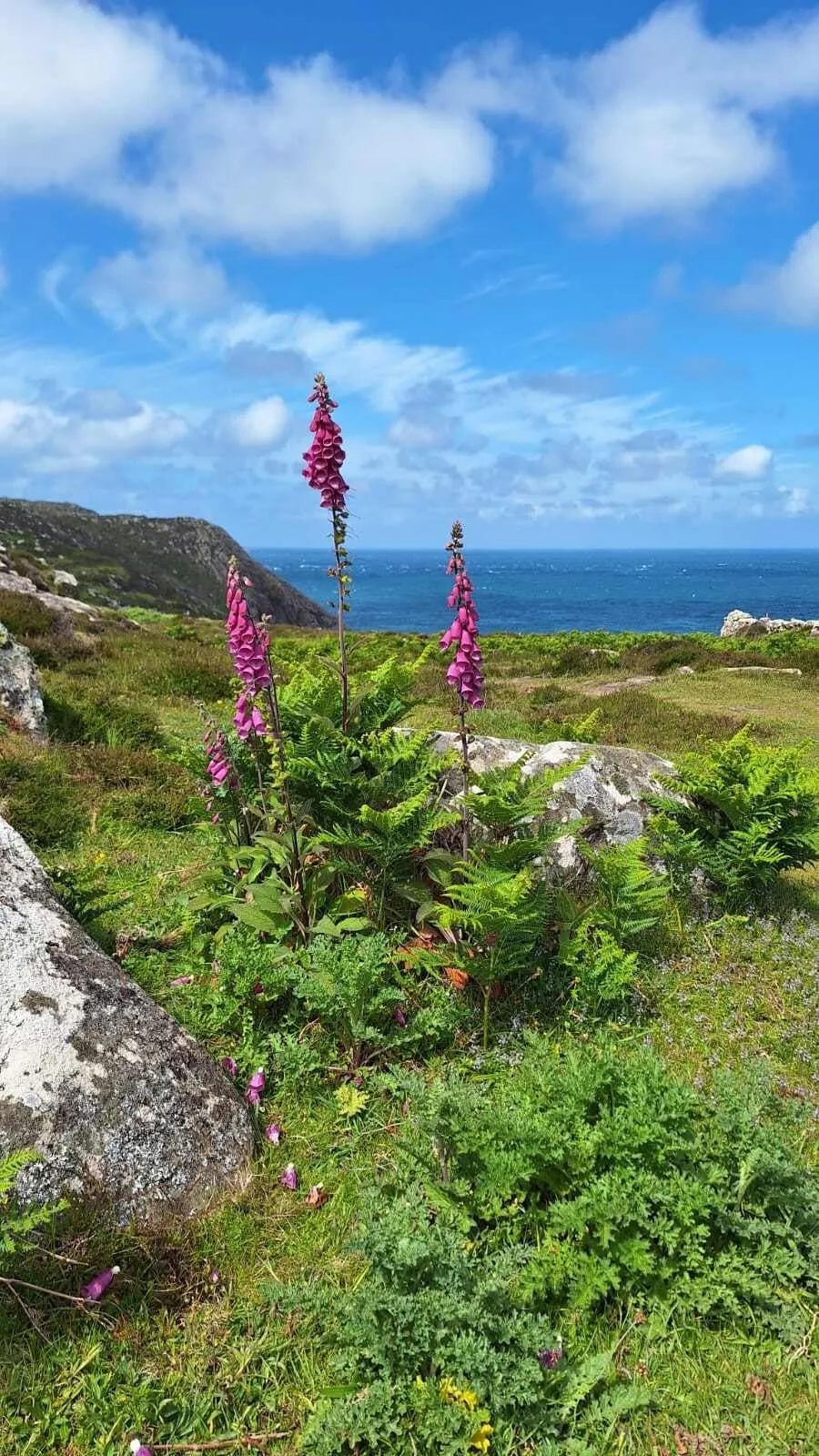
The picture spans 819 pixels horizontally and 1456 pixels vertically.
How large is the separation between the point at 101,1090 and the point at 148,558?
303ft

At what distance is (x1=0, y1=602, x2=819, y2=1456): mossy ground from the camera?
269cm

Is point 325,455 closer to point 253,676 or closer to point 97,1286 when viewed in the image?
point 253,676

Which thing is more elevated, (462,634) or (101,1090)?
(462,634)

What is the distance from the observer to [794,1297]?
3.03m

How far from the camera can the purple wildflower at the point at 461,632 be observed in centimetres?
450

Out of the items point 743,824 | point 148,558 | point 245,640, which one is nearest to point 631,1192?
point 245,640

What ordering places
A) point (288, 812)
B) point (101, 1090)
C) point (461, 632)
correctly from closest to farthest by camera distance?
point (101, 1090)
point (461, 632)
point (288, 812)

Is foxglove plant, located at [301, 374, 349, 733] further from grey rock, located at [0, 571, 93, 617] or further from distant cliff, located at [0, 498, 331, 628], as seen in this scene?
distant cliff, located at [0, 498, 331, 628]

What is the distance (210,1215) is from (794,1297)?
→ 2337mm

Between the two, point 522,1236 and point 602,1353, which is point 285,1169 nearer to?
point 522,1236

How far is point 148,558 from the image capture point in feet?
293

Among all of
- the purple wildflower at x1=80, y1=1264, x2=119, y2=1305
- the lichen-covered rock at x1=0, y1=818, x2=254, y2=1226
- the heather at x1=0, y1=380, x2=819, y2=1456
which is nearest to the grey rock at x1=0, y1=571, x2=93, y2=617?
the heather at x1=0, y1=380, x2=819, y2=1456

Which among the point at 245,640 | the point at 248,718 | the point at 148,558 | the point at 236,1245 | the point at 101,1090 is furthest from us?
the point at 148,558

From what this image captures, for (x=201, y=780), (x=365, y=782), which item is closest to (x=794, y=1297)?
(x=365, y=782)
